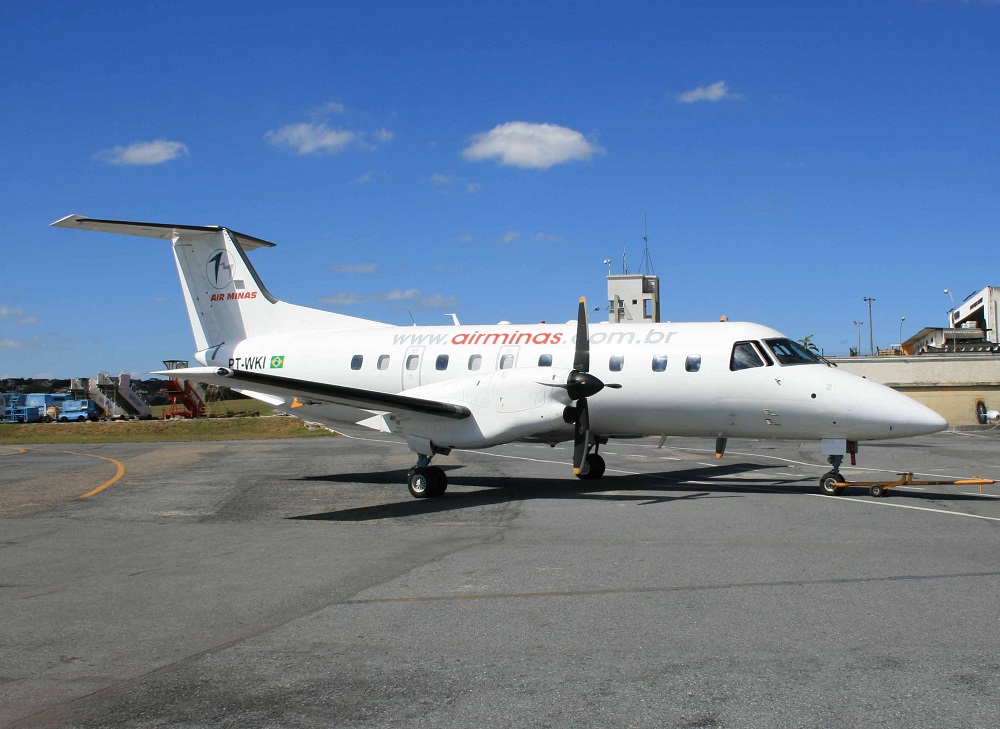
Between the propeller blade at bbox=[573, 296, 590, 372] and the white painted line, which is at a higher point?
the propeller blade at bbox=[573, 296, 590, 372]

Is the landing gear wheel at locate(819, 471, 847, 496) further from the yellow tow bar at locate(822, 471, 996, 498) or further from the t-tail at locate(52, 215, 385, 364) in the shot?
the t-tail at locate(52, 215, 385, 364)

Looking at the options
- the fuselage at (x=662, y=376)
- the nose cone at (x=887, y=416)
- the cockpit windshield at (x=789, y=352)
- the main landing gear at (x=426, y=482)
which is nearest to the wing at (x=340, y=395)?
the fuselage at (x=662, y=376)

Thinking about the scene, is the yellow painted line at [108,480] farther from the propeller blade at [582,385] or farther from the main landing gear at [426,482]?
the propeller blade at [582,385]

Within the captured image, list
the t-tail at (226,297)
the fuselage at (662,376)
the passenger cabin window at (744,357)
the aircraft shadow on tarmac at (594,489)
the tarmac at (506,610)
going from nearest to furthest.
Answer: the tarmac at (506,610)
the aircraft shadow on tarmac at (594,489)
the fuselage at (662,376)
the passenger cabin window at (744,357)
the t-tail at (226,297)

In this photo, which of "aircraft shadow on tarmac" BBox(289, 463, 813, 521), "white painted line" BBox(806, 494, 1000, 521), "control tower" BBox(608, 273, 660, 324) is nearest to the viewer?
"white painted line" BBox(806, 494, 1000, 521)

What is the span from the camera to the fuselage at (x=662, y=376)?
14.6 meters

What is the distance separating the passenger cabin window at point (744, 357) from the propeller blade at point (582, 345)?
269cm

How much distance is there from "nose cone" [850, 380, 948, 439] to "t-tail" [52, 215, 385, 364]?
1159cm

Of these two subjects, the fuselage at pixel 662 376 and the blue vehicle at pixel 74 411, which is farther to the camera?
the blue vehicle at pixel 74 411

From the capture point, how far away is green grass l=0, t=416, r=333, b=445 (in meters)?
38.3

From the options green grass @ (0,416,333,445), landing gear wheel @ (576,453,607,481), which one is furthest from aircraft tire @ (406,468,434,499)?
green grass @ (0,416,333,445)

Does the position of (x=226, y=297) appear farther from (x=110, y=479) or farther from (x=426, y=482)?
(x=426, y=482)

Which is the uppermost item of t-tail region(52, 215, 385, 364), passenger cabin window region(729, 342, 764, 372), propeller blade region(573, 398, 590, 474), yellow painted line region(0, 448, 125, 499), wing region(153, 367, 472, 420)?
t-tail region(52, 215, 385, 364)

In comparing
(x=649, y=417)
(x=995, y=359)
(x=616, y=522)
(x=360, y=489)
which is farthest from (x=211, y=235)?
(x=995, y=359)
